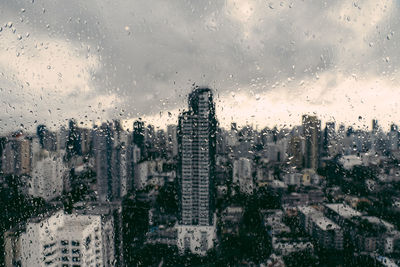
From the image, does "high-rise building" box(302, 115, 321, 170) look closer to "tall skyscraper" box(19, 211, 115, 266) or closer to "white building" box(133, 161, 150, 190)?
"tall skyscraper" box(19, 211, 115, 266)

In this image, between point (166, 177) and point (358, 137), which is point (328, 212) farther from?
point (166, 177)

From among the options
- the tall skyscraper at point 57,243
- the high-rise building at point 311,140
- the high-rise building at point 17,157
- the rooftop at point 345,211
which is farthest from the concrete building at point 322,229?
the high-rise building at point 17,157

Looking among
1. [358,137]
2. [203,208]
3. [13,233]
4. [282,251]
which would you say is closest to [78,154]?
[13,233]

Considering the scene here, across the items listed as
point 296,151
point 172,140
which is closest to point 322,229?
point 296,151

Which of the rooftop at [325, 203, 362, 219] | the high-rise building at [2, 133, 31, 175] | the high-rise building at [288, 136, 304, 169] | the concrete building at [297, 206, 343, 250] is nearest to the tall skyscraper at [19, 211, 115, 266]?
the high-rise building at [2, 133, 31, 175]

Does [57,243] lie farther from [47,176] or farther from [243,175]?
[243,175]

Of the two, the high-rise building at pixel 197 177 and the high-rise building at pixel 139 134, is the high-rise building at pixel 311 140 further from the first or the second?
the high-rise building at pixel 139 134
